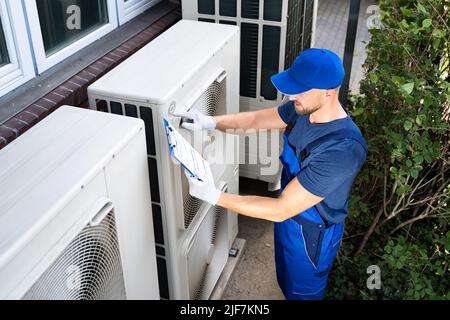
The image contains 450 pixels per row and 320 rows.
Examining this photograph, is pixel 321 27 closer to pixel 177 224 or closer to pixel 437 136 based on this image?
pixel 437 136

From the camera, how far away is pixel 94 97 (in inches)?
84.4

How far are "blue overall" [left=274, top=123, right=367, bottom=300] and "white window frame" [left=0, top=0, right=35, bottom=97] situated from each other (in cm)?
131

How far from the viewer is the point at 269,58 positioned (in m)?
3.31

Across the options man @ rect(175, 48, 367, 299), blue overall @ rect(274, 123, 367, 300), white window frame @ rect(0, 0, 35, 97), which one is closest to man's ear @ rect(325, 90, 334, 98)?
man @ rect(175, 48, 367, 299)

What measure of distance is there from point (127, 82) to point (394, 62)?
1.52 metres

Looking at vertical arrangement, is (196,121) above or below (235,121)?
above

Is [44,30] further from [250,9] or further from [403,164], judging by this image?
[403,164]

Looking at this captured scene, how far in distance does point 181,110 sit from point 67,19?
955mm

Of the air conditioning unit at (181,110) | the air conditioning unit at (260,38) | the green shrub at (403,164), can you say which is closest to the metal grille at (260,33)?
the air conditioning unit at (260,38)

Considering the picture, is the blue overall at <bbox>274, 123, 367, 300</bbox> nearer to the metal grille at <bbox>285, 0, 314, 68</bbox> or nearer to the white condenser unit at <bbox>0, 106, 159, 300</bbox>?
the white condenser unit at <bbox>0, 106, 159, 300</bbox>

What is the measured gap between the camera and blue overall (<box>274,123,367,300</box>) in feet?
8.05

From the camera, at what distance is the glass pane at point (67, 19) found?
8.20 ft

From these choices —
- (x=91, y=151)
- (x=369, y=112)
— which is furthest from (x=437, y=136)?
(x=91, y=151)

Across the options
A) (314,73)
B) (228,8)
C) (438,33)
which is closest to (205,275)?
(314,73)
